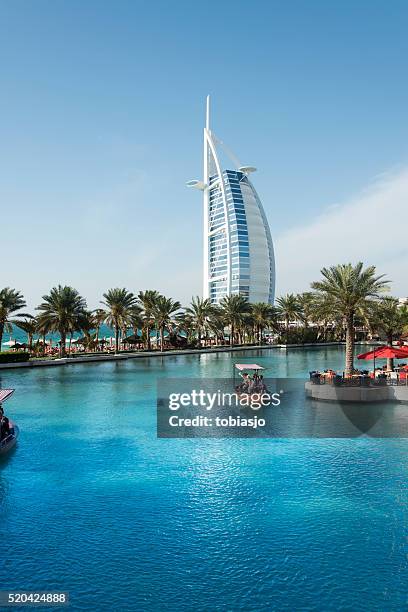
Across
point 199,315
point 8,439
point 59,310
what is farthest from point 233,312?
point 8,439

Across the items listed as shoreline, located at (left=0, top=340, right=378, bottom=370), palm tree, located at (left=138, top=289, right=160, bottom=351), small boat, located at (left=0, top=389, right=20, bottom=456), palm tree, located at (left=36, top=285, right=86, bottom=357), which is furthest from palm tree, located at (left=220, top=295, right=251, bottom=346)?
small boat, located at (left=0, top=389, right=20, bottom=456)

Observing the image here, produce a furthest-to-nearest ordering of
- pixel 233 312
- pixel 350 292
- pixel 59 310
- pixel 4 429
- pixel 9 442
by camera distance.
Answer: pixel 233 312, pixel 59 310, pixel 350 292, pixel 4 429, pixel 9 442

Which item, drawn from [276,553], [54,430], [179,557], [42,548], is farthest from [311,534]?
[54,430]

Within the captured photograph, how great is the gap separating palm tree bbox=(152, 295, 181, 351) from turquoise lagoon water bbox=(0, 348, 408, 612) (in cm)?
5186

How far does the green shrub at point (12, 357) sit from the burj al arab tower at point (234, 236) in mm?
121842

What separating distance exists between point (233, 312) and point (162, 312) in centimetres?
1840

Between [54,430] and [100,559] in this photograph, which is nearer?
[100,559]

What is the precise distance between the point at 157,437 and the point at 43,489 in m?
7.78

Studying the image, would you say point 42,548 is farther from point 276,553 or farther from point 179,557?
point 276,553

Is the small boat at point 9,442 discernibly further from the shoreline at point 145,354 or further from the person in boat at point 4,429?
the shoreline at point 145,354

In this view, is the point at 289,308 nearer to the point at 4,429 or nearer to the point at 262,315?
the point at 262,315

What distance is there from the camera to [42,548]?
12258mm

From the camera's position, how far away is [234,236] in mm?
181000

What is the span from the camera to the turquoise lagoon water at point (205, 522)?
1051 centimetres
